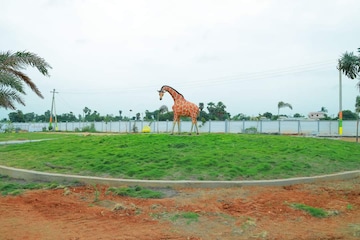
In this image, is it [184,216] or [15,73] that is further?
[15,73]

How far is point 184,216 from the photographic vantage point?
21.1 feet

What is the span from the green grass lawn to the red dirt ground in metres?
1.18

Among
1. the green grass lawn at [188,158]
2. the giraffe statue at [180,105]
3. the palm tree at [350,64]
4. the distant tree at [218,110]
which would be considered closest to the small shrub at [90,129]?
the distant tree at [218,110]

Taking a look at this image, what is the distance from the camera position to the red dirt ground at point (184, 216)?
562 cm

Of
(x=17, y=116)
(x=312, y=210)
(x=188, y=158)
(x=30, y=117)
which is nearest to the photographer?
(x=312, y=210)

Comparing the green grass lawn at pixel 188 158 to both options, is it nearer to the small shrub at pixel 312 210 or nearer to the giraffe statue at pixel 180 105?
the giraffe statue at pixel 180 105

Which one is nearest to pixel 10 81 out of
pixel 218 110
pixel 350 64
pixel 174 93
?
pixel 174 93

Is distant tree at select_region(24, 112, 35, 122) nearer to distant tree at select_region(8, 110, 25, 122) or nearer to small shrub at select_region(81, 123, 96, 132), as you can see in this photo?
distant tree at select_region(8, 110, 25, 122)

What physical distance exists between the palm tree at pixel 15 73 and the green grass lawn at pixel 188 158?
2.25 meters

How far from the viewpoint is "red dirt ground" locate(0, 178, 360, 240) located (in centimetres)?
562

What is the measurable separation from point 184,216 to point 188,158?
4.50m

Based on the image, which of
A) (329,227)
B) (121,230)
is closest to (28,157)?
(121,230)

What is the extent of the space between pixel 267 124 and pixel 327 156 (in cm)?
2281

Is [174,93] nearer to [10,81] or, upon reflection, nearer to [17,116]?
[10,81]
